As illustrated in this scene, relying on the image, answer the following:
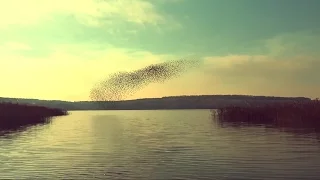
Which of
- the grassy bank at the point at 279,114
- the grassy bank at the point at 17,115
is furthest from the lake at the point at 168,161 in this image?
the grassy bank at the point at 17,115

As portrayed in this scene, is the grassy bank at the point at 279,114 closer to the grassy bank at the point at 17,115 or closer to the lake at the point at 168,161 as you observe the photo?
the lake at the point at 168,161

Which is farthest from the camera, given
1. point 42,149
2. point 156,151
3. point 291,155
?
point 42,149

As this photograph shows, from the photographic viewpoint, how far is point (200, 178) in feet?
58.6

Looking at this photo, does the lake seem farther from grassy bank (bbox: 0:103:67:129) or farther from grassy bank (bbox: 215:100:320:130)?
grassy bank (bbox: 0:103:67:129)

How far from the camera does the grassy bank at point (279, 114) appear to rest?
4759 cm

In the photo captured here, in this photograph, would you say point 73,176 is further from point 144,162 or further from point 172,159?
point 172,159

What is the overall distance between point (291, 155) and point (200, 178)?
929cm

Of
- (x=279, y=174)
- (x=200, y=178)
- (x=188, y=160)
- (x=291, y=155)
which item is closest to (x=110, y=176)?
(x=200, y=178)

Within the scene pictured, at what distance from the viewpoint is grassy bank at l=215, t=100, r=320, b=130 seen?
47.6 m

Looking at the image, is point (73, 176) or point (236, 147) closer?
point (73, 176)

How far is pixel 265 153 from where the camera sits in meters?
26.2

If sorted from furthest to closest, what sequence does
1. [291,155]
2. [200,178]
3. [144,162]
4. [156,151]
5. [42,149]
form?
[42,149] → [156,151] → [291,155] → [144,162] → [200,178]

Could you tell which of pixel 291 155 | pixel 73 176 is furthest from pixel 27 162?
pixel 291 155

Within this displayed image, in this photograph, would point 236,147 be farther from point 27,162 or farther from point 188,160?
point 27,162
